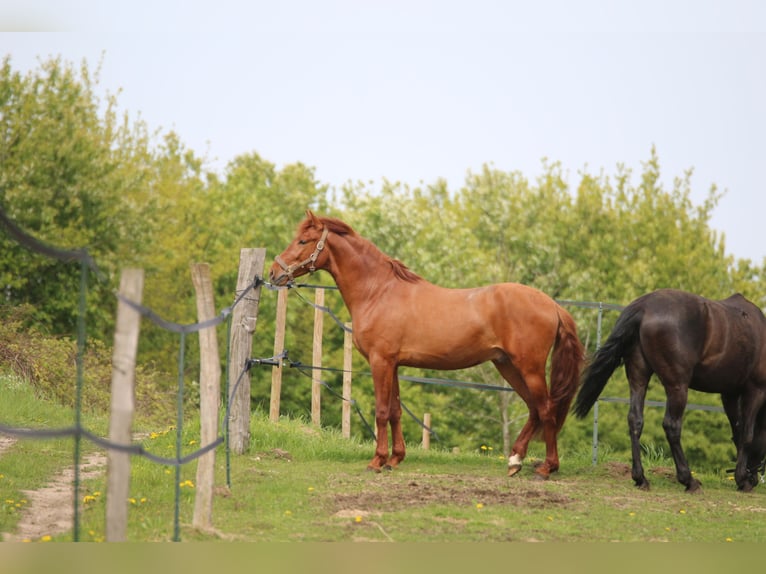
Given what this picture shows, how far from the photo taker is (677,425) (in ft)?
29.9

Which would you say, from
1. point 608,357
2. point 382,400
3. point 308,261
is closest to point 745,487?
point 608,357

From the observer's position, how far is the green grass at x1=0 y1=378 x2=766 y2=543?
6496 mm

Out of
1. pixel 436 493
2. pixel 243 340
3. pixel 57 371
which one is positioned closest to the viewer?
pixel 436 493

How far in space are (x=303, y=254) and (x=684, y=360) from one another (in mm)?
3910

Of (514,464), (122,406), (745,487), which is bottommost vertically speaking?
(745,487)

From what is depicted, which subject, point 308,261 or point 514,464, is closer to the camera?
point 514,464

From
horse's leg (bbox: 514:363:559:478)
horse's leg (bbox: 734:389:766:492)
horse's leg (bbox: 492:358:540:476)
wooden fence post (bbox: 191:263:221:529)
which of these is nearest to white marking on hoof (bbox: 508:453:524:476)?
horse's leg (bbox: 492:358:540:476)

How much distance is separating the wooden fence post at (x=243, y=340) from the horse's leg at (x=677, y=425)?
4.26 m

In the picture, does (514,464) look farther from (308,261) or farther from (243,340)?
(243,340)

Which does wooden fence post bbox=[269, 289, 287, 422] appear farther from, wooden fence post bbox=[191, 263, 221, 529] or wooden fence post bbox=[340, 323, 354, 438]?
wooden fence post bbox=[191, 263, 221, 529]

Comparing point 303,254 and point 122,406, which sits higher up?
point 303,254

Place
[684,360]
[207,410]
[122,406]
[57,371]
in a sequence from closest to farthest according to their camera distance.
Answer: [122,406] → [207,410] → [684,360] → [57,371]

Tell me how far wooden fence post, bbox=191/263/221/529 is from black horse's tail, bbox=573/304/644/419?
430 centimetres

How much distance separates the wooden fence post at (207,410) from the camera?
6262 mm
